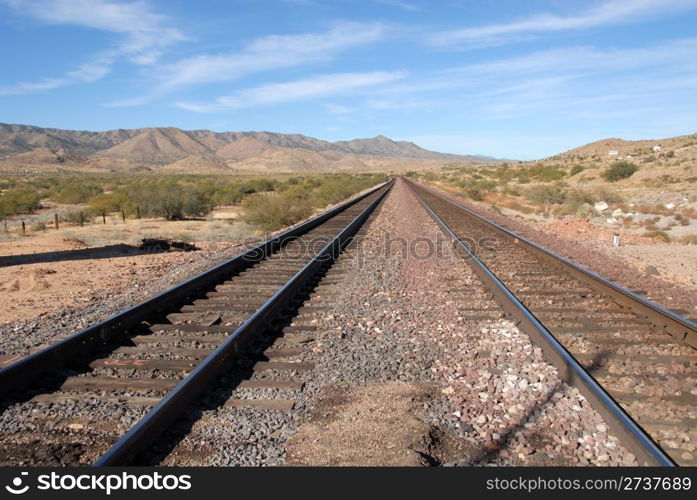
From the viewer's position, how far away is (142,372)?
5.46 m

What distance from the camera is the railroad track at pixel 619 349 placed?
4215 millimetres

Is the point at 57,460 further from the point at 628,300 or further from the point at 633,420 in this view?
the point at 628,300

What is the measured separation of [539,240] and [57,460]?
1430cm

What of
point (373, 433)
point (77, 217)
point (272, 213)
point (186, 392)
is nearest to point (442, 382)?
point (373, 433)

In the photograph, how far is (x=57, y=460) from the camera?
388 cm

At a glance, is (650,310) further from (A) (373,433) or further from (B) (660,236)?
(B) (660,236)

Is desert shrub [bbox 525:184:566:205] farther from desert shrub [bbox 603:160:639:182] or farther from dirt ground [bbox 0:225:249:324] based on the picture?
dirt ground [bbox 0:225:249:324]

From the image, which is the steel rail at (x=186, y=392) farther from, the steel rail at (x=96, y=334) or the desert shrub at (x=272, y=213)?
the desert shrub at (x=272, y=213)
